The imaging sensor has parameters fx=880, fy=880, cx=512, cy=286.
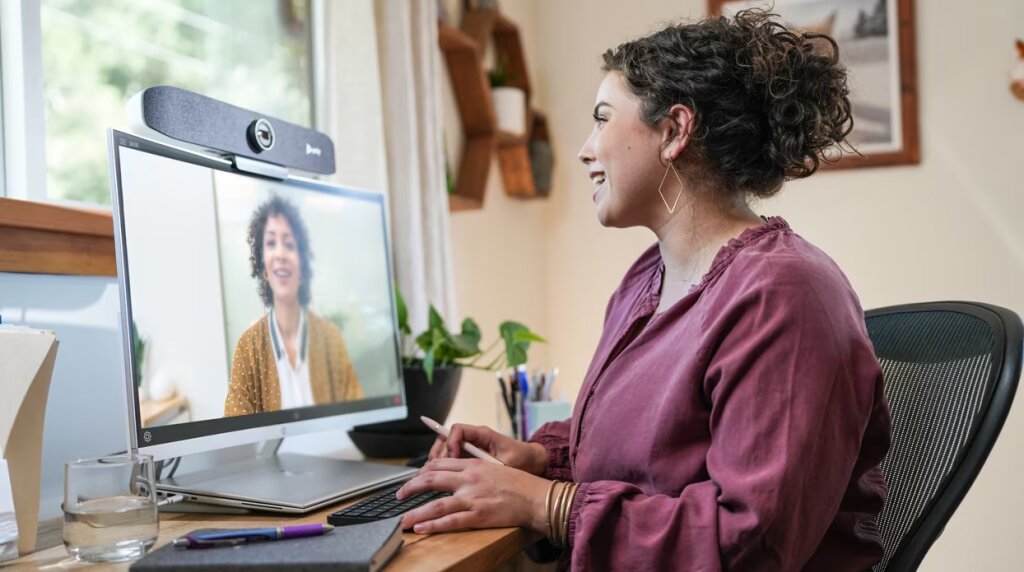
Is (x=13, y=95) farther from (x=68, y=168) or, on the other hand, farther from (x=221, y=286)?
(x=221, y=286)

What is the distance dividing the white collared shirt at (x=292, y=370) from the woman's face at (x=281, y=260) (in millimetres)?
35

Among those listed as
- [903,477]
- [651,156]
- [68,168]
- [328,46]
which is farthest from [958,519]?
[68,168]

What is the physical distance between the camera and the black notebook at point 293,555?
701mm

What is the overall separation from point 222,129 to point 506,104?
145cm

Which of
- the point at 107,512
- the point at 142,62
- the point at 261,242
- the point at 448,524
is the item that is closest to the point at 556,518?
the point at 448,524

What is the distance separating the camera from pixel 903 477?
1.01m

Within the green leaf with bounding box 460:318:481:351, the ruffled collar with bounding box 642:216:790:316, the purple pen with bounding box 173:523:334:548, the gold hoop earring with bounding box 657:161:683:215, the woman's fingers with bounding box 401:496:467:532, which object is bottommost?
the woman's fingers with bounding box 401:496:467:532

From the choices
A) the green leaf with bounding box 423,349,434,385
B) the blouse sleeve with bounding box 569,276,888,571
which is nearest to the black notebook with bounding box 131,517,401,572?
the blouse sleeve with bounding box 569,276,888,571

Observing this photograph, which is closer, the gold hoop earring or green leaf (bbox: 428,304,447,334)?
the gold hoop earring

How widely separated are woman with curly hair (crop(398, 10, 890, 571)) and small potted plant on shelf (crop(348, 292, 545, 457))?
0.91 feet

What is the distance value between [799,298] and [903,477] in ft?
0.96

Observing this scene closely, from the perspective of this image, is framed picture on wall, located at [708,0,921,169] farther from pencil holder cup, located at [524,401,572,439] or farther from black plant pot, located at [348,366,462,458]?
black plant pot, located at [348,366,462,458]

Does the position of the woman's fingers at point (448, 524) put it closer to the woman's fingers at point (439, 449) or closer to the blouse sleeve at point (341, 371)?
the woman's fingers at point (439, 449)

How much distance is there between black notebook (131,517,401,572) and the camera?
0.70 metres
